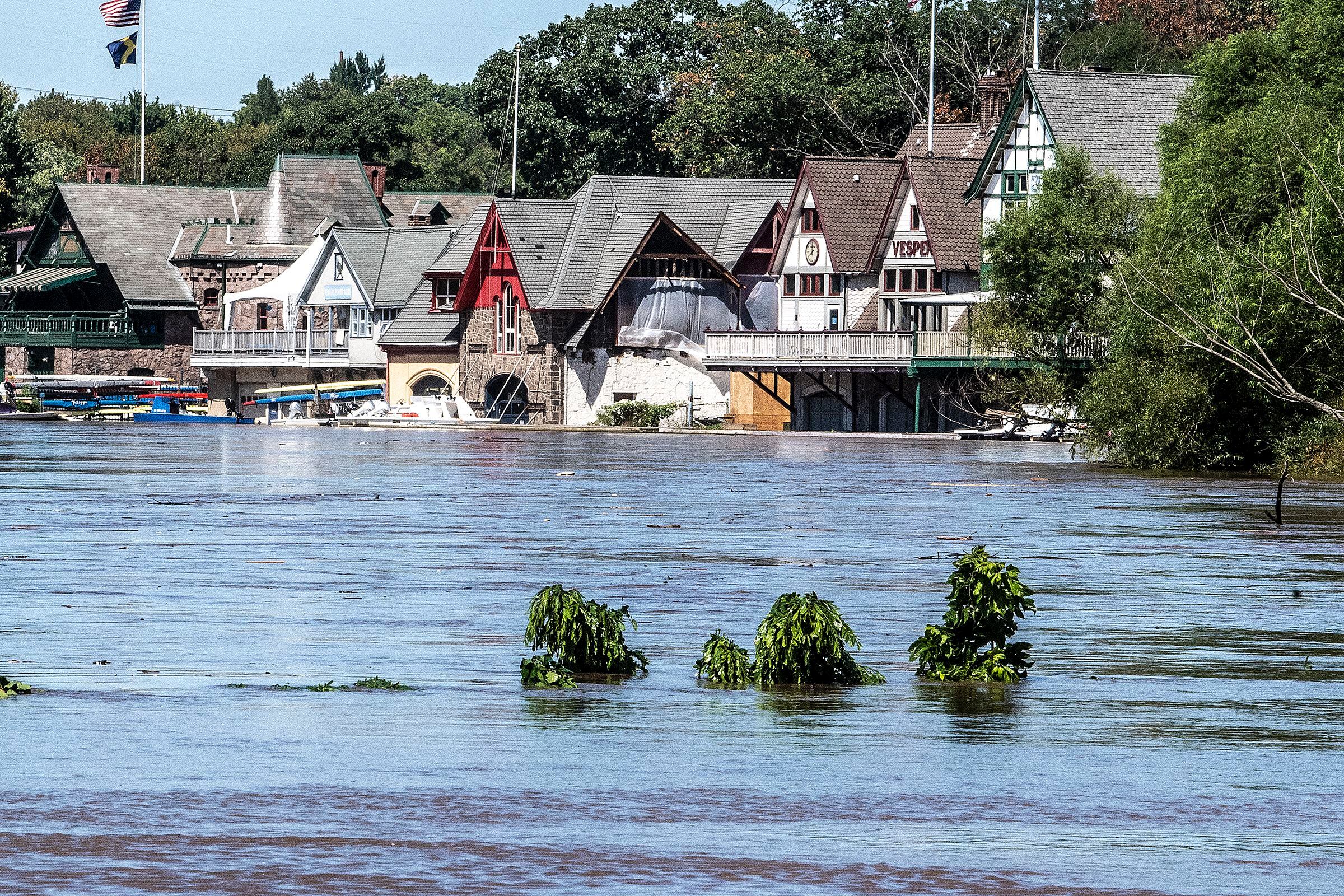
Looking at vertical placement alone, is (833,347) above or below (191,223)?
below

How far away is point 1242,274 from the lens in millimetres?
45344

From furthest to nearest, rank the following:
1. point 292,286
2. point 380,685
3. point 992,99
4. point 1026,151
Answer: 1. point 292,286
2. point 992,99
3. point 1026,151
4. point 380,685

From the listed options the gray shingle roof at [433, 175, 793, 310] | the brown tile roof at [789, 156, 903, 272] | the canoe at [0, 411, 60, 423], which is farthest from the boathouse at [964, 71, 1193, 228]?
the canoe at [0, 411, 60, 423]

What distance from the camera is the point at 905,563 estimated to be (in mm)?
25844

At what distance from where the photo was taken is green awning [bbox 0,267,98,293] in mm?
112688

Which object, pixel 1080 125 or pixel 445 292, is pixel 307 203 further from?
pixel 1080 125

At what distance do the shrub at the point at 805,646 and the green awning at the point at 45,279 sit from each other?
102691 mm

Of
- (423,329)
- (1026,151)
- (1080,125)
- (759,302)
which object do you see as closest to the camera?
(1080,125)

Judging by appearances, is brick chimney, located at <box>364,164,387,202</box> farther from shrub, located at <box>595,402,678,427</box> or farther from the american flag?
shrub, located at <box>595,402,678,427</box>

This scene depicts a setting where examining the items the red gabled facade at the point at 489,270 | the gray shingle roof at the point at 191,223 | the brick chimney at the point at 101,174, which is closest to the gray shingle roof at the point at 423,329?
the red gabled facade at the point at 489,270

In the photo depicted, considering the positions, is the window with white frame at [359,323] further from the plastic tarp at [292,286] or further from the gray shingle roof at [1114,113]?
the gray shingle roof at [1114,113]

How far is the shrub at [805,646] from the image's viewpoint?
15.0m

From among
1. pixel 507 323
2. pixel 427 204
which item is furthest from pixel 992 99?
pixel 427 204

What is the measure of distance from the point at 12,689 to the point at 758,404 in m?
72.7
